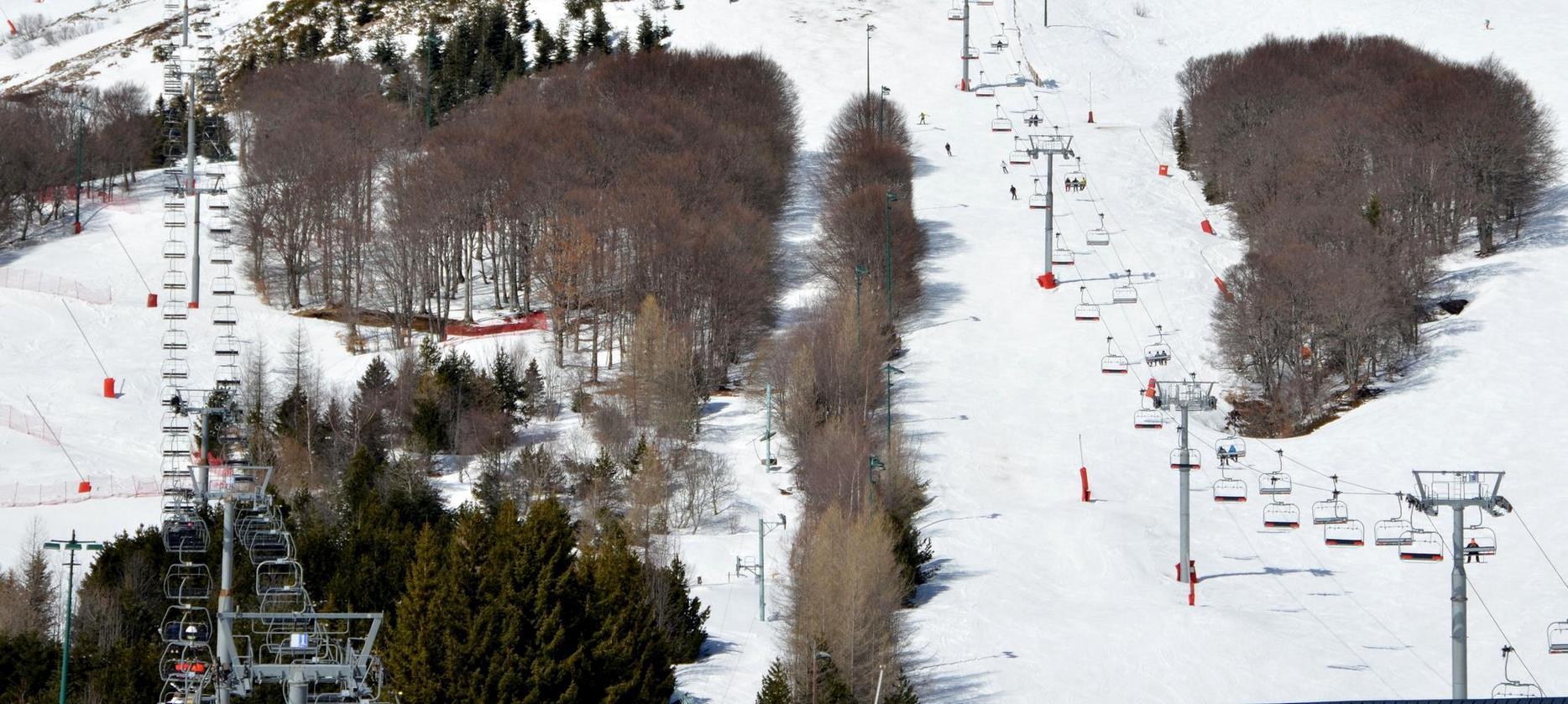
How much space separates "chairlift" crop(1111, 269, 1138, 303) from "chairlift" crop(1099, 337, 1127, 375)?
190 inches

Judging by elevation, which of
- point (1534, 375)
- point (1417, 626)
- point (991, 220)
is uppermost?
point (991, 220)

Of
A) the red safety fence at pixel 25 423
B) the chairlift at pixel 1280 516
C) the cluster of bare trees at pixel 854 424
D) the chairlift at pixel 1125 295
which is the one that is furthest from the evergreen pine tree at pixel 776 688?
the chairlift at pixel 1125 295

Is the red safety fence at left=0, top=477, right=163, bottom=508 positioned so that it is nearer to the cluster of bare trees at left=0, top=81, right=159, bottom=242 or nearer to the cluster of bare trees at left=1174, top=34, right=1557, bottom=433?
Answer: the cluster of bare trees at left=0, top=81, right=159, bottom=242

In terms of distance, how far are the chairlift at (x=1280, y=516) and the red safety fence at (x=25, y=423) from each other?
132 feet

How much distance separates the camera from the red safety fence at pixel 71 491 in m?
68.3

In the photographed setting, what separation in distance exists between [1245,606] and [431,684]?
81.9 ft

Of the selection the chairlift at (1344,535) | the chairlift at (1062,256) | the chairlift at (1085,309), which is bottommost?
the chairlift at (1344,535)

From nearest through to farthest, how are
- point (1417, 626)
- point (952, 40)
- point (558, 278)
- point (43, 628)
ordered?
point (43, 628), point (1417, 626), point (558, 278), point (952, 40)

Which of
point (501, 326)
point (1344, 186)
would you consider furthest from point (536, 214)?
point (1344, 186)

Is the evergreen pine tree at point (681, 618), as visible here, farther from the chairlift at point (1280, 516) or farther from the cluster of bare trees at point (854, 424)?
the chairlift at point (1280, 516)

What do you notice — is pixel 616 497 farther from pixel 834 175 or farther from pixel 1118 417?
pixel 834 175

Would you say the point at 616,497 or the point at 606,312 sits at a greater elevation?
the point at 606,312

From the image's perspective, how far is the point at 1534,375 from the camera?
8062 cm

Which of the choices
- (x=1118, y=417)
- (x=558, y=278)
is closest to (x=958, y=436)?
(x=1118, y=417)
